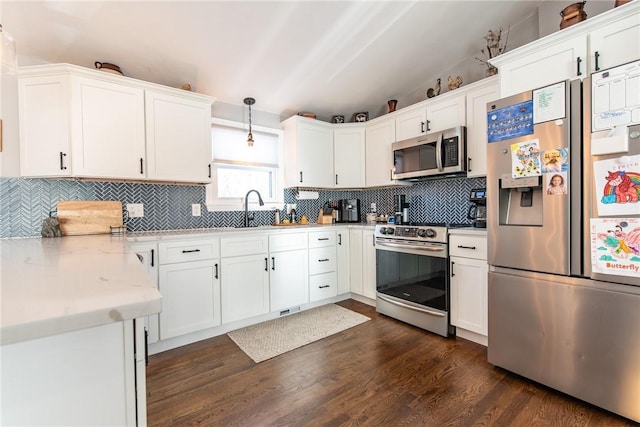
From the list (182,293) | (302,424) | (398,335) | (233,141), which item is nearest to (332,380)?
(302,424)

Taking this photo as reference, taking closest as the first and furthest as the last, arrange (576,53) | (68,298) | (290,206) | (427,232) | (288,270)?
(68,298), (576,53), (427,232), (288,270), (290,206)

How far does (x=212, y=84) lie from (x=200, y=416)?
2.80 meters

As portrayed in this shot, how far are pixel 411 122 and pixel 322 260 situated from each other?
1802mm

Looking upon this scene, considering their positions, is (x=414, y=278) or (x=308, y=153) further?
(x=308, y=153)

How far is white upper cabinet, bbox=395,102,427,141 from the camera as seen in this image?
302 cm

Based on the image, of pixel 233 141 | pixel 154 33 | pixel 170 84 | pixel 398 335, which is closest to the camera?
pixel 154 33

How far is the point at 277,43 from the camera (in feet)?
8.50

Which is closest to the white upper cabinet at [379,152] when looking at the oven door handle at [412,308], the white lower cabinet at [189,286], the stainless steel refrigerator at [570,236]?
the oven door handle at [412,308]

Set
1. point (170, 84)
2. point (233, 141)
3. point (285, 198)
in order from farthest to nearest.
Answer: point (285, 198), point (233, 141), point (170, 84)

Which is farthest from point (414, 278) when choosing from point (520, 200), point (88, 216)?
point (88, 216)

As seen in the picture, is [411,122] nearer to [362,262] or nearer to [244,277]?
[362,262]

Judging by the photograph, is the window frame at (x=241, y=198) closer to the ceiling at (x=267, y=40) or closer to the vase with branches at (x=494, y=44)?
the ceiling at (x=267, y=40)

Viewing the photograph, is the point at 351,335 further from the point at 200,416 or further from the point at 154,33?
the point at 154,33

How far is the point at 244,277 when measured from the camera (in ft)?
9.00
